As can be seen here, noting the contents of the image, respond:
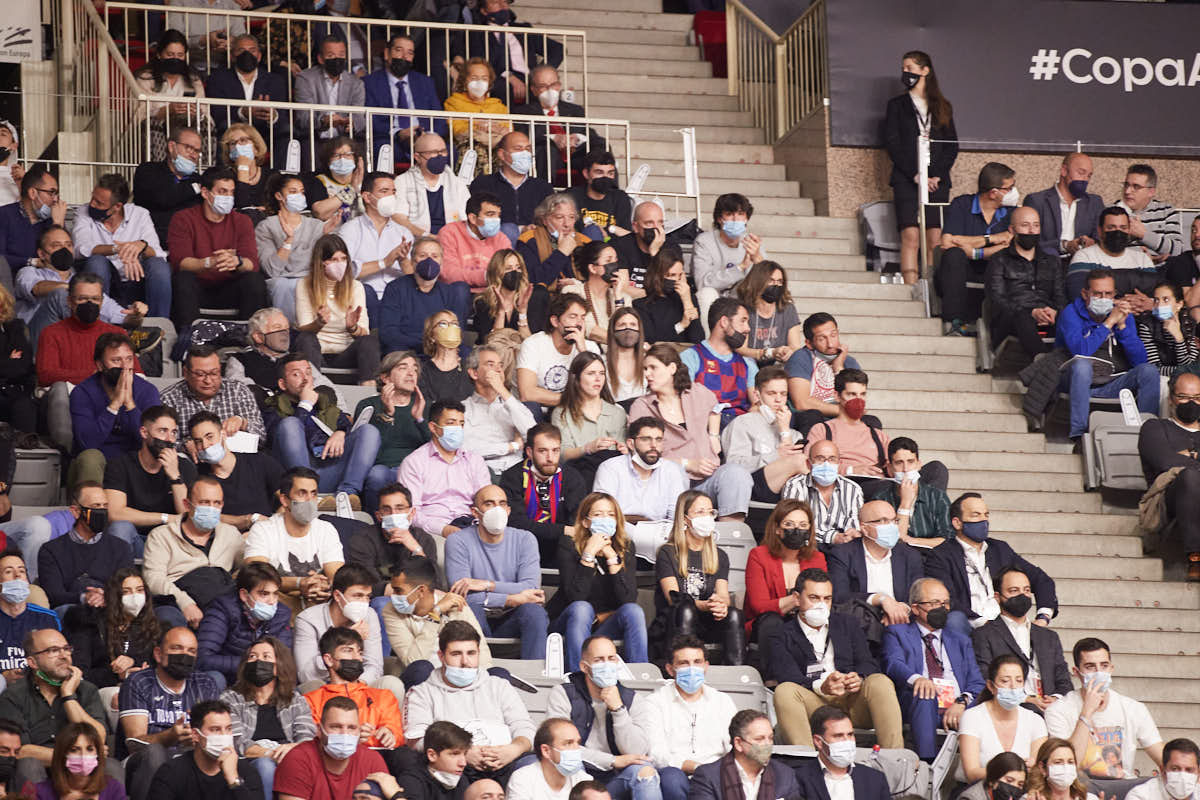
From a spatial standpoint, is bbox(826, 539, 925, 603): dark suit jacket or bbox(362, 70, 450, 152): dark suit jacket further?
bbox(362, 70, 450, 152): dark suit jacket

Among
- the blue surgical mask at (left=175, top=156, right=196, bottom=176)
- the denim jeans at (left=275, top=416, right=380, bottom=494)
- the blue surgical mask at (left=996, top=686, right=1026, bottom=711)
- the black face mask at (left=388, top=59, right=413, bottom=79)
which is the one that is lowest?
the blue surgical mask at (left=996, top=686, right=1026, bottom=711)

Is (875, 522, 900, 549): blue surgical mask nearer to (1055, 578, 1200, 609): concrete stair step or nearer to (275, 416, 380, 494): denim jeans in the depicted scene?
(1055, 578, 1200, 609): concrete stair step

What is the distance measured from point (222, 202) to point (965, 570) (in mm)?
4662

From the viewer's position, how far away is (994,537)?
12.1 metres

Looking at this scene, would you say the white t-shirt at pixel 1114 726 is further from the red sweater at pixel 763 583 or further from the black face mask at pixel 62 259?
the black face mask at pixel 62 259

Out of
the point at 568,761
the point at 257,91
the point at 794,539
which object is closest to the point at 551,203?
the point at 257,91

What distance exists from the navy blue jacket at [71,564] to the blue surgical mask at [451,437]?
172 cm

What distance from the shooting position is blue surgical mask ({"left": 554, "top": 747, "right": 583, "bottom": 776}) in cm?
923

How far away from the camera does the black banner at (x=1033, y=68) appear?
15312 millimetres

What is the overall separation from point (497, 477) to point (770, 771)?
2.49m

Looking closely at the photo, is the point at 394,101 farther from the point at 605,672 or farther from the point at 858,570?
the point at 605,672

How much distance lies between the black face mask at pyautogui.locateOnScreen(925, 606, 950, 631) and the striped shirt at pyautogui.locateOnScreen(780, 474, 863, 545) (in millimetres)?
839

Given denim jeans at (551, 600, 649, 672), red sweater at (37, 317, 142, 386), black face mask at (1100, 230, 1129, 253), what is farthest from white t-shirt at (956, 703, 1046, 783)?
black face mask at (1100, 230, 1129, 253)

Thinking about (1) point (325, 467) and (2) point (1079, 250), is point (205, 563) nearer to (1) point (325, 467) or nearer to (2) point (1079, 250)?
(1) point (325, 467)
